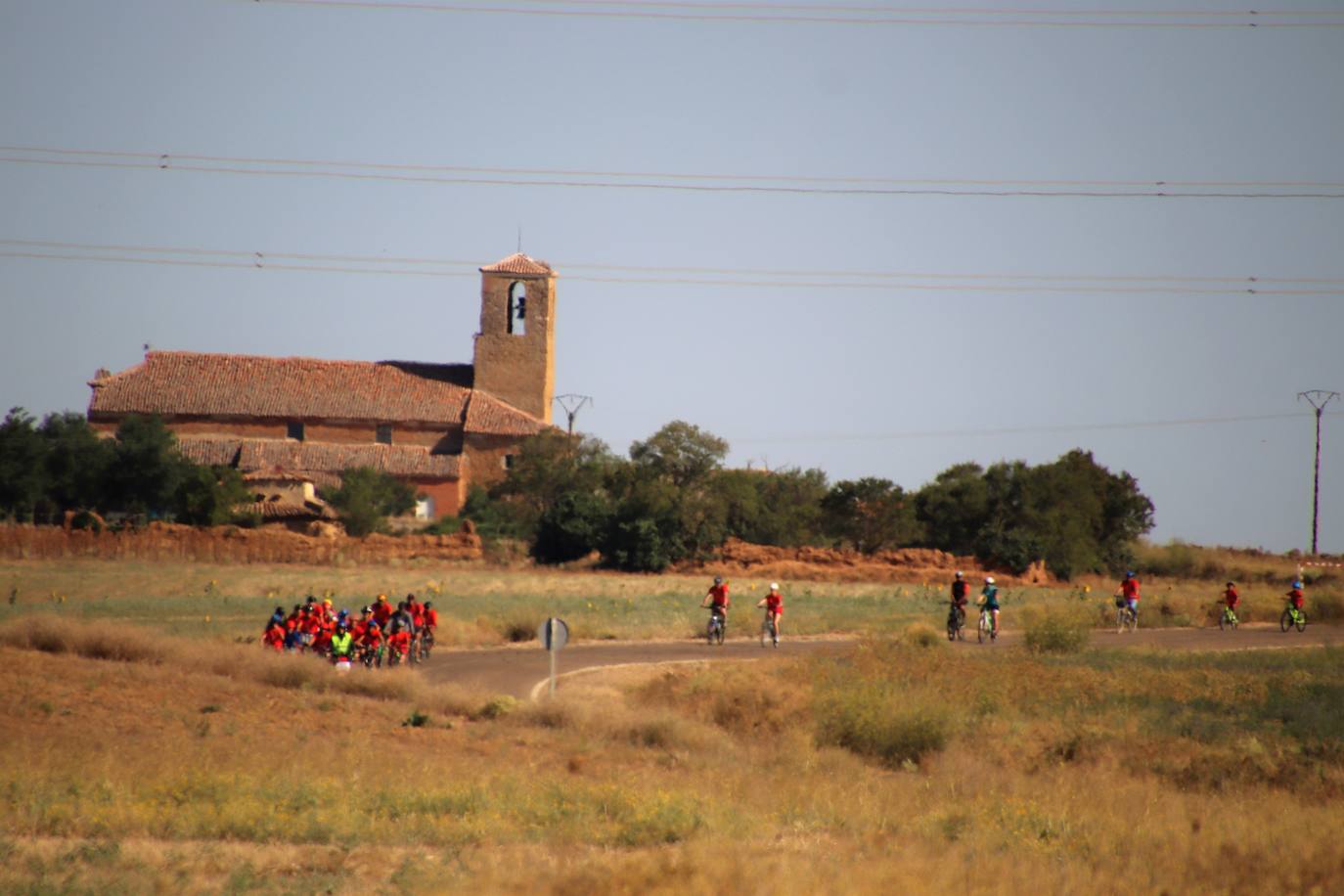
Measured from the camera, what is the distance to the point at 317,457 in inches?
3634

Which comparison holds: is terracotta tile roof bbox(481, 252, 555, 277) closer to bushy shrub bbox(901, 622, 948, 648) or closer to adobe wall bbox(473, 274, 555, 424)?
adobe wall bbox(473, 274, 555, 424)

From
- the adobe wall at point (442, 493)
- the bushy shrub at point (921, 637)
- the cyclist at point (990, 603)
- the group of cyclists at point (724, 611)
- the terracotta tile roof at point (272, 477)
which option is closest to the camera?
the bushy shrub at point (921, 637)

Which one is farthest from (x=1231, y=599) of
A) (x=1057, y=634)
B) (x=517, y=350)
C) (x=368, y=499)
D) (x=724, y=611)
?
(x=517, y=350)

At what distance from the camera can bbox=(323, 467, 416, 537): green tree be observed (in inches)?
3051

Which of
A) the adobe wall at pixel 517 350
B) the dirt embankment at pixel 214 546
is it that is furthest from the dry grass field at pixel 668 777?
the adobe wall at pixel 517 350

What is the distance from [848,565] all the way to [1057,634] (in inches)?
1394

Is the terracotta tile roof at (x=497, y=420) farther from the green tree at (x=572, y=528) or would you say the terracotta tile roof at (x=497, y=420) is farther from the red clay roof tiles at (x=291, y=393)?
the green tree at (x=572, y=528)

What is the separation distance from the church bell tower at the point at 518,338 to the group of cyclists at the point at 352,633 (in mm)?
71450

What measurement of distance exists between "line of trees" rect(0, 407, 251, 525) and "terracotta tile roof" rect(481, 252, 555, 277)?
2895cm

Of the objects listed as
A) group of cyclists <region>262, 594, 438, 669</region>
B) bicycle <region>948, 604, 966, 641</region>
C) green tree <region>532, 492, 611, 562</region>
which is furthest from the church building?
group of cyclists <region>262, 594, 438, 669</region>

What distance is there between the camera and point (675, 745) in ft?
66.7

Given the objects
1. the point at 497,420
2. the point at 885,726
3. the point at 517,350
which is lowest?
the point at 885,726

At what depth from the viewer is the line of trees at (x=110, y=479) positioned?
245ft

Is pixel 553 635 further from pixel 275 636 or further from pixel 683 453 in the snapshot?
pixel 683 453
